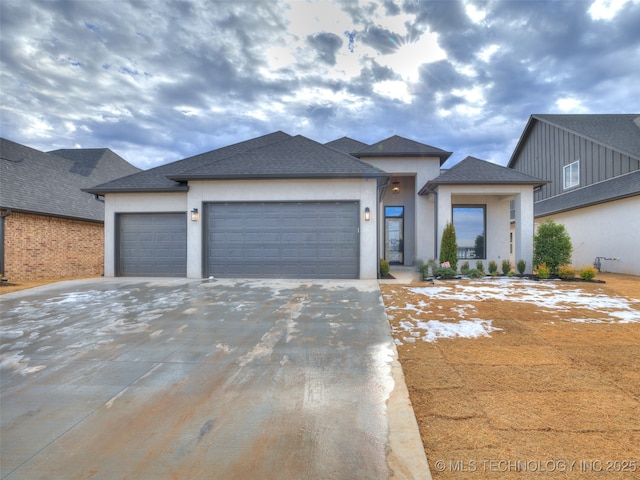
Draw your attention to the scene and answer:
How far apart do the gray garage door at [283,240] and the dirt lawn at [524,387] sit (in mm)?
3883

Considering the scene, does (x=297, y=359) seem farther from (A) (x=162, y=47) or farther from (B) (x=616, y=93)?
(B) (x=616, y=93)

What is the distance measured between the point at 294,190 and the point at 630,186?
497 inches

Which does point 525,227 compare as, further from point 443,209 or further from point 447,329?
point 447,329

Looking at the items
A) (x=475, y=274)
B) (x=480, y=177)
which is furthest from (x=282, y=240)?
(x=480, y=177)

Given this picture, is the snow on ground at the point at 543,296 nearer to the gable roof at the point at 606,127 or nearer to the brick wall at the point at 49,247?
the gable roof at the point at 606,127

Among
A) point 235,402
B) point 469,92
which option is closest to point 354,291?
point 235,402

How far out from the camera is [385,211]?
13445 millimetres

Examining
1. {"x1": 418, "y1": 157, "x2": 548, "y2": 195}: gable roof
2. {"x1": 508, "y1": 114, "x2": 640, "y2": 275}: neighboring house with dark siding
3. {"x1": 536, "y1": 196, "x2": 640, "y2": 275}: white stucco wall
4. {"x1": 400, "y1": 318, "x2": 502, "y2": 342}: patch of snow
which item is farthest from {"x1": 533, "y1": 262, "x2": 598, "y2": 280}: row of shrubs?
{"x1": 400, "y1": 318, "x2": 502, "y2": 342}: patch of snow

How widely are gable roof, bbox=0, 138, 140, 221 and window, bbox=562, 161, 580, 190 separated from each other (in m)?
23.9

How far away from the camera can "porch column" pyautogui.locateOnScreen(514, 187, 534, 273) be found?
1006 cm

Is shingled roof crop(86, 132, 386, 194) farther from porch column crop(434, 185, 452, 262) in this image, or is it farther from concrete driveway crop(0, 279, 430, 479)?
concrete driveway crop(0, 279, 430, 479)

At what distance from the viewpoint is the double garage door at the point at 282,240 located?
912 centimetres

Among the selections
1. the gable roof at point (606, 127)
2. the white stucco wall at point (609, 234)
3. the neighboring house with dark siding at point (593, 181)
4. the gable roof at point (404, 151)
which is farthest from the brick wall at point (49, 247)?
the gable roof at point (606, 127)

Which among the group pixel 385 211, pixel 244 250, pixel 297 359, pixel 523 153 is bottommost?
pixel 297 359
